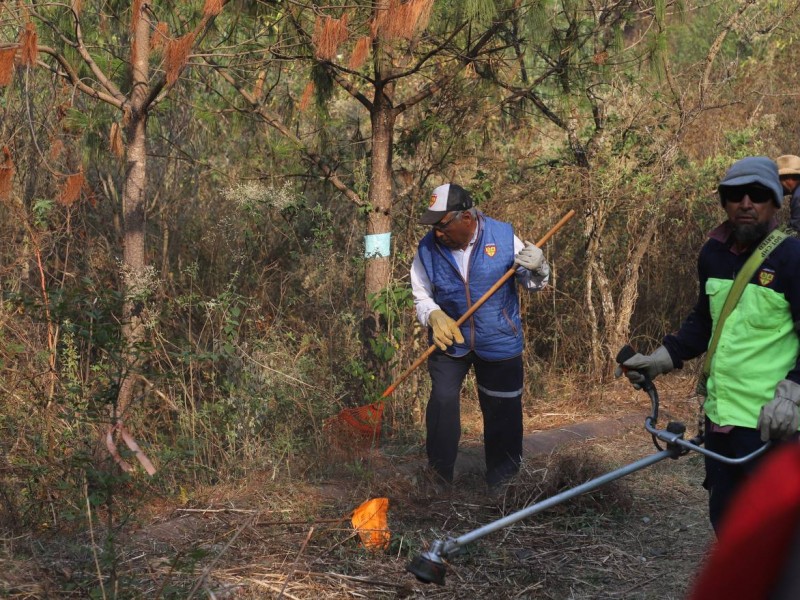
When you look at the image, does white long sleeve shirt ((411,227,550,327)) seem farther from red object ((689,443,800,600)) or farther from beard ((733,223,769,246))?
red object ((689,443,800,600))

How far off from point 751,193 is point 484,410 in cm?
275

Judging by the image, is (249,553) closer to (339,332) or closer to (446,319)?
(446,319)

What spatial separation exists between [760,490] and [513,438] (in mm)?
4731

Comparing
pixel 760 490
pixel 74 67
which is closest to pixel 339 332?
pixel 74 67

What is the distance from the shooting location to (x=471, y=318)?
5766mm

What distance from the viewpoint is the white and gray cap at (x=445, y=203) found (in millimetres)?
5621

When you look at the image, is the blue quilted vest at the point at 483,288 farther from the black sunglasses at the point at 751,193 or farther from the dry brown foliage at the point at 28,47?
the dry brown foliage at the point at 28,47

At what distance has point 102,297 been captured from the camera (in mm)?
4371

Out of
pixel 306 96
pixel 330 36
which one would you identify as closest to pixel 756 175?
pixel 330 36

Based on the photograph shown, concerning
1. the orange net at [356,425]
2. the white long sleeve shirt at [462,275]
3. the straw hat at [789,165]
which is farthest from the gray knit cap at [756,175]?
the straw hat at [789,165]

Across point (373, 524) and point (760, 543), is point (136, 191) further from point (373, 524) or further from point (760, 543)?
point (760, 543)

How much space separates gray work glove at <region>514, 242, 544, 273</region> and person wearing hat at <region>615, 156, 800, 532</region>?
1.83 m

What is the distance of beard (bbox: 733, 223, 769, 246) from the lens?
3.55 m

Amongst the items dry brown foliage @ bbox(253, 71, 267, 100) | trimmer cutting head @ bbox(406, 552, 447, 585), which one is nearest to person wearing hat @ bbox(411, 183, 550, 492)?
trimmer cutting head @ bbox(406, 552, 447, 585)
